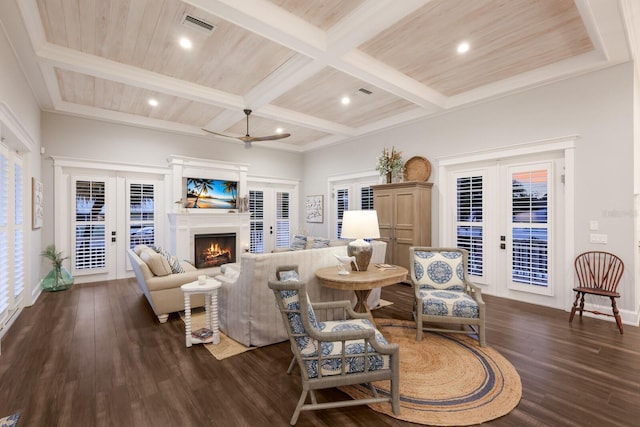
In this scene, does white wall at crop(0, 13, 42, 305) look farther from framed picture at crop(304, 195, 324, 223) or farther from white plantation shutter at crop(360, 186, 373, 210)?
white plantation shutter at crop(360, 186, 373, 210)

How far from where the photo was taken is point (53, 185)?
5.42 metres

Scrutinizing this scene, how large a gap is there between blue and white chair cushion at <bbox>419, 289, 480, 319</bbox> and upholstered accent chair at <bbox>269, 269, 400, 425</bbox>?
1281 mm

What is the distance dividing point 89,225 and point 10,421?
15.2ft

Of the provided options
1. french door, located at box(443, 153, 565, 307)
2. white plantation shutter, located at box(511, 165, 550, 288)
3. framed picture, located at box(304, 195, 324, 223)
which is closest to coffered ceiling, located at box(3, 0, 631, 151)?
french door, located at box(443, 153, 565, 307)

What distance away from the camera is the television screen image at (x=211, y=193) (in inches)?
266

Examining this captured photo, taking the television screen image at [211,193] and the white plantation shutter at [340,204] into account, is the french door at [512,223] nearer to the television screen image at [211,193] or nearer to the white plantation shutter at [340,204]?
the white plantation shutter at [340,204]

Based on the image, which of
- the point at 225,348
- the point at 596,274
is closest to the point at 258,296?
the point at 225,348

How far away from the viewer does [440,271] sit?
11.9 ft

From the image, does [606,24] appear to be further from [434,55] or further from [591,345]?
[591,345]

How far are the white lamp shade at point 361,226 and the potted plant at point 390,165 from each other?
9.66ft

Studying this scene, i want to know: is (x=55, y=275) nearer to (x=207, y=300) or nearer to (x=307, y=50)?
(x=207, y=300)

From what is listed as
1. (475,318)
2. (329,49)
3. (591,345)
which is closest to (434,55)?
(329,49)

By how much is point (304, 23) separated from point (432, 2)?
50.1 inches

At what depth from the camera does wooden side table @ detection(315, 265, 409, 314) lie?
9.50 feet
